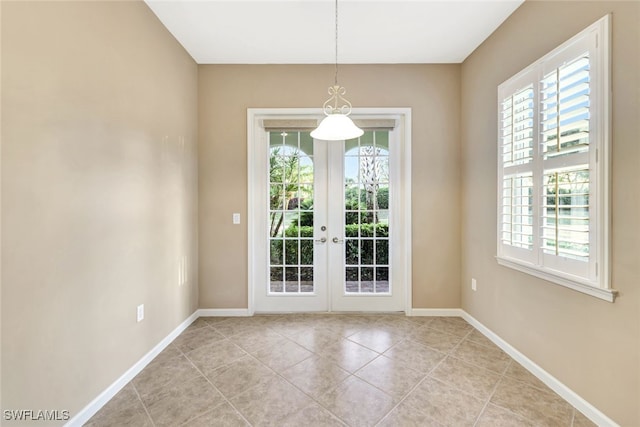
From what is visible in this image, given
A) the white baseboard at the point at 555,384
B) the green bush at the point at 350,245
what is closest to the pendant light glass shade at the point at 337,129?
the green bush at the point at 350,245

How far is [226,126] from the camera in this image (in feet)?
9.76

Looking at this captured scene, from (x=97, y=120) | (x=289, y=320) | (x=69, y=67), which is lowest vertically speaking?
(x=289, y=320)

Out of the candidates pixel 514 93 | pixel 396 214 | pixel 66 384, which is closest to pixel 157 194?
pixel 66 384

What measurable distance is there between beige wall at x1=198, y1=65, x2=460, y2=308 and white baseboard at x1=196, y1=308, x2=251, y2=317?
1.83 feet

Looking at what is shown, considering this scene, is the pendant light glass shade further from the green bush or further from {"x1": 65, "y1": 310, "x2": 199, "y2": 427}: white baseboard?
{"x1": 65, "y1": 310, "x2": 199, "y2": 427}: white baseboard

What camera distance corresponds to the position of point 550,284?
186 cm

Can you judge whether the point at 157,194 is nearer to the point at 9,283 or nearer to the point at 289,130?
the point at 9,283

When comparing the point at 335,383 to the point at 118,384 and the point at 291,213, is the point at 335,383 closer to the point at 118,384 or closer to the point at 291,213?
the point at 118,384

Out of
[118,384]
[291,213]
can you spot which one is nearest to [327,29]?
[291,213]

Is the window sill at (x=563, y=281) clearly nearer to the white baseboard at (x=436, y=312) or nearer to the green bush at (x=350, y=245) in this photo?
the white baseboard at (x=436, y=312)

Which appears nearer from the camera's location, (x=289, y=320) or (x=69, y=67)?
(x=69, y=67)

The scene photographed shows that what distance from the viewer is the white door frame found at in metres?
2.97

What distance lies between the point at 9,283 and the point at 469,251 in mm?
3400

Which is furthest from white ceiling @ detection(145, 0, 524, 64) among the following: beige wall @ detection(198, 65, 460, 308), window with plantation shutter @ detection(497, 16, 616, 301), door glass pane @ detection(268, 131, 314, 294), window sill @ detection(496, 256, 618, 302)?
window sill @ detection(496, 256, 618, 302)
